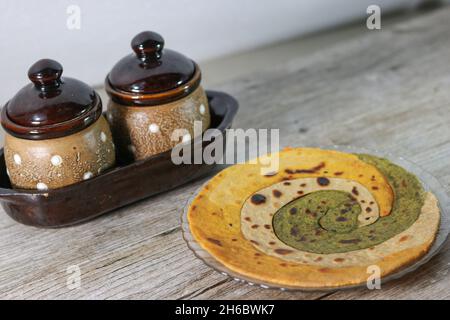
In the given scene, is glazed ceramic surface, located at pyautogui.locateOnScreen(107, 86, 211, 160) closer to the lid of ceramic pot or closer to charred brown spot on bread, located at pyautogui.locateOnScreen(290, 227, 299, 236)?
the lid of ceramic pot

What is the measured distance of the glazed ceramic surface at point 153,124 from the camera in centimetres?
92

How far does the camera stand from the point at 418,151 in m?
1.06

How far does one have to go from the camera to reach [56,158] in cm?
84

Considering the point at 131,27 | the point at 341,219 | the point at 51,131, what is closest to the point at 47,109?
the point at 51,131

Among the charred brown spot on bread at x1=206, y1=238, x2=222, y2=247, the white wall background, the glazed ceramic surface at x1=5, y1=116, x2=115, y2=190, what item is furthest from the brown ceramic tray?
the white wall background

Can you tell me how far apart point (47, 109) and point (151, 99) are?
149 millimetres

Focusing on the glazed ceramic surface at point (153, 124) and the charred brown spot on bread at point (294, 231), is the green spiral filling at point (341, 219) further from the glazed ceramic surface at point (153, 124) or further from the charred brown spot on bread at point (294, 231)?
the glazed ceramic surface at point (153, 124)

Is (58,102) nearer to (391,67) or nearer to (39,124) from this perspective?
(39,124)

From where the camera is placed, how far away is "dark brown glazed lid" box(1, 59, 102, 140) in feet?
2.71

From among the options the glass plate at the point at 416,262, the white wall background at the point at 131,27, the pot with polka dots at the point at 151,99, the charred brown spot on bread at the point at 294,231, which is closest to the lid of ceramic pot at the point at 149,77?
the pot with polka dots at the point at 151,99

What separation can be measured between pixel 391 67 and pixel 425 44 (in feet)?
0.53

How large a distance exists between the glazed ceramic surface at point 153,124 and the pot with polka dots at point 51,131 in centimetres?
6
